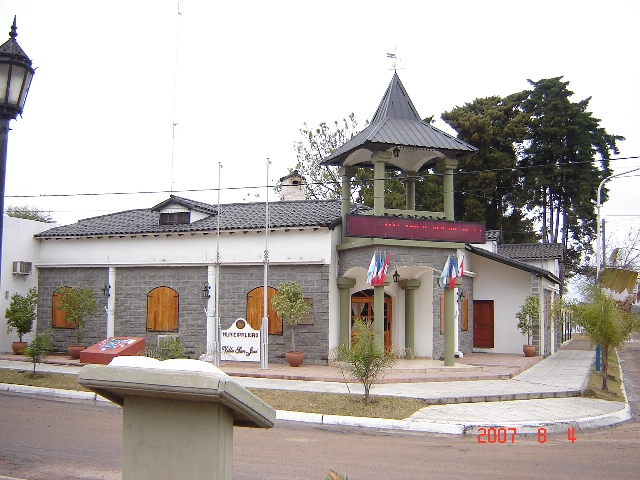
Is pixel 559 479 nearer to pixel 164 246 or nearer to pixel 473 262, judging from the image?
pixel 164 246

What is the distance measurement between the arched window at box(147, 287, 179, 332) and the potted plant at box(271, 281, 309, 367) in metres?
4.18

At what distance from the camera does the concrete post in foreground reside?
3.66 meters

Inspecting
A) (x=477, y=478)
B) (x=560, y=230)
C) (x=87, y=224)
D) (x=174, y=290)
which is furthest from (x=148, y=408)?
(x=560, y=230)

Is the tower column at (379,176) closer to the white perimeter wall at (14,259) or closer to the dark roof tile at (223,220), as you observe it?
the dark roof tile at (223,220)

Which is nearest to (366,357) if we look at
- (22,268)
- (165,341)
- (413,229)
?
(413,229)

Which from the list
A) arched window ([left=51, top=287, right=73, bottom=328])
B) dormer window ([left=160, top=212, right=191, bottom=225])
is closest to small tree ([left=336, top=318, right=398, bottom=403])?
dormer window ([left=160, top=212, right=191, bottom=225])

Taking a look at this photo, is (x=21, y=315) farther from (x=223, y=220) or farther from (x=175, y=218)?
(x=223, y=220)

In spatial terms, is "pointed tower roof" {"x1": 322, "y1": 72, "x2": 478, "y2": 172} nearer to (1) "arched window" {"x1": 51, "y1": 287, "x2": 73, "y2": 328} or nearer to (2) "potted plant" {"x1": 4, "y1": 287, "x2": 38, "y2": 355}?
(1) "arched window" {"x1": 51, "y1": 287, "x2": 73, "y2": 328}

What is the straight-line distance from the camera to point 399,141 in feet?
65.8

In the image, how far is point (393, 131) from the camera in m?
20.7

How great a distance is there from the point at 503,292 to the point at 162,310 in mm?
13882

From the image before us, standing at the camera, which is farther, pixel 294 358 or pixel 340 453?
pixel 294 358

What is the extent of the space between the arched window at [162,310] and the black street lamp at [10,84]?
1596 cm

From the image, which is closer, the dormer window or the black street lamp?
the black street lamp
